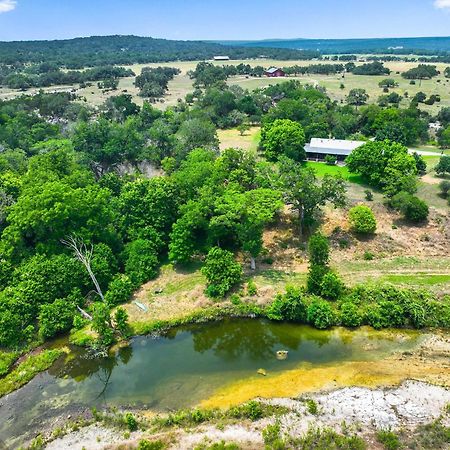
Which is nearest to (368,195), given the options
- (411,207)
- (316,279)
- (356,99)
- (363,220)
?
(411,207)

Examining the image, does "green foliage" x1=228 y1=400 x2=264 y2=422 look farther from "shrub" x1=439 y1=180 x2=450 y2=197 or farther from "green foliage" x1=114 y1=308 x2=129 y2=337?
"shrub" x1=439 y1=180 x2=450 y2=197

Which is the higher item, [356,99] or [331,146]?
[356,99]

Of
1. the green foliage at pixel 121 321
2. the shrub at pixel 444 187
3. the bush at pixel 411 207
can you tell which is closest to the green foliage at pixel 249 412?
the green foliage at pixel 121 321

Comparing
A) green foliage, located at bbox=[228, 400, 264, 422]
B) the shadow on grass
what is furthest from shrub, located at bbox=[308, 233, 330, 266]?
green foliage, located at bbox=[228, 400, 264, 422]

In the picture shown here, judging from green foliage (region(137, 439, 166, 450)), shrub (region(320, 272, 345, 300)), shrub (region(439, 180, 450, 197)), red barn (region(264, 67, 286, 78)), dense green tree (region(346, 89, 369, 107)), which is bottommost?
green foliage (region(137, 439, 166, 450))

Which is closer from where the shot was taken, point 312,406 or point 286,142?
point 312,406

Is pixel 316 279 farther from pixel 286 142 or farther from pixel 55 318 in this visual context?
pixel 286 142

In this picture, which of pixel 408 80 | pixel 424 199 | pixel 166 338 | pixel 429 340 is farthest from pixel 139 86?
pixel 429 340
